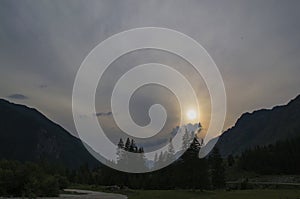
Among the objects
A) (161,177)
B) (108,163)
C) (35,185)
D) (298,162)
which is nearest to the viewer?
(35,185)

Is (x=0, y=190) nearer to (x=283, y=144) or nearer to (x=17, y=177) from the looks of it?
(x=17, y=177)

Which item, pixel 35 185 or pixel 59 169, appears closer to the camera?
pixel 35 185

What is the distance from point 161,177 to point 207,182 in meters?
15.4

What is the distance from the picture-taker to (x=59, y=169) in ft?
288

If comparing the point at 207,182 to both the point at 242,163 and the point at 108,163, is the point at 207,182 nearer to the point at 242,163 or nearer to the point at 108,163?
the point at 108,163

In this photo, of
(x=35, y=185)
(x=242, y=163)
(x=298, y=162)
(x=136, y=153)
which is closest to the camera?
(x=35, y=185)

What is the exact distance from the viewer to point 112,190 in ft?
241

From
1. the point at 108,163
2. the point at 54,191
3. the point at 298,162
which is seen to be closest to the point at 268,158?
the point at 298,162

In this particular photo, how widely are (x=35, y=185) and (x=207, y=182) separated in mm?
30422

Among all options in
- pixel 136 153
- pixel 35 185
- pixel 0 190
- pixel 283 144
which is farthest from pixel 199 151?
pixel 283 144

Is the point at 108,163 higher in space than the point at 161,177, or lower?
higher

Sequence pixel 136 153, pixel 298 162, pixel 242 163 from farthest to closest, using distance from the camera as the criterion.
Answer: pixel 242 163 → pixel 298 162 → pixel 136 153

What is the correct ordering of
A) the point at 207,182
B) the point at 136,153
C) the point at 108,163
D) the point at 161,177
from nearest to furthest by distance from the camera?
the point at 207,182 → the point at 161,177 → the point at 136,153 → the point at 108,163

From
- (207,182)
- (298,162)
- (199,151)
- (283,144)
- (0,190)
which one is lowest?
(0,190)
